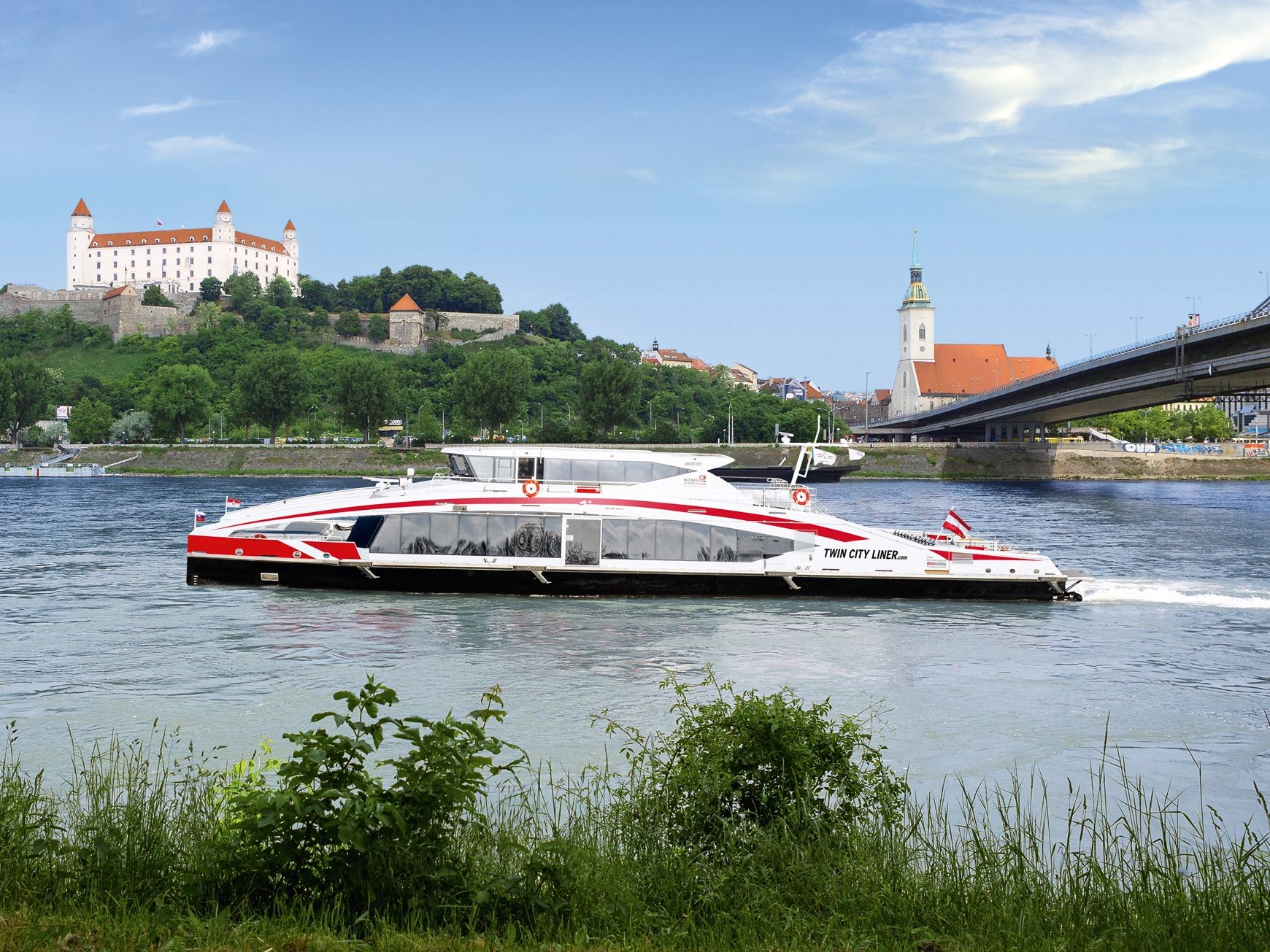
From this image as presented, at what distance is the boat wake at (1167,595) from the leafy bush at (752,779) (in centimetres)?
2251

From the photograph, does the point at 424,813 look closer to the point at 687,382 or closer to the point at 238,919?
the point at 238,919

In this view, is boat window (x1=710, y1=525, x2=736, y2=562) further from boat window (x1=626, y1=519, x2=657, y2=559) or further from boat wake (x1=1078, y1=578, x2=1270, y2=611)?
boat wake (x1=1078, y1=578, x2=1270, y2=611)

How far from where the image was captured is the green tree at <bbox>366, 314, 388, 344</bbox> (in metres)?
189

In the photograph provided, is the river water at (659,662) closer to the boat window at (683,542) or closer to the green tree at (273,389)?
the boat window at (683,542)

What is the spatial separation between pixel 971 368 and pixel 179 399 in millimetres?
130933

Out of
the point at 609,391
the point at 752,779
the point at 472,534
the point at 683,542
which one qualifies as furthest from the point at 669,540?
the point at 609,391

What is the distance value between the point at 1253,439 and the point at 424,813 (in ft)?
630

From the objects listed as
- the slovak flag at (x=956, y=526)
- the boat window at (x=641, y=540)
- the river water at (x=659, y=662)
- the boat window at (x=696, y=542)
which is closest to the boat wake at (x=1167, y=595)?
the river water at (x=659, y=662)

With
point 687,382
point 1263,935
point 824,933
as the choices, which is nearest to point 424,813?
point 824,933

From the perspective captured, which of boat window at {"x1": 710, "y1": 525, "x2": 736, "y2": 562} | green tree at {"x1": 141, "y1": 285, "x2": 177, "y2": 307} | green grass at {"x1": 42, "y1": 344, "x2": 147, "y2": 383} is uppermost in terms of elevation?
green tree at {"x1": 141, "y1": 285, "x2": 177, "y2": 307}

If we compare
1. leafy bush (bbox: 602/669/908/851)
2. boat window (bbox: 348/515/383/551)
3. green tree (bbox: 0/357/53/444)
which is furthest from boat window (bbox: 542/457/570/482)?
green tree (bbox: 0/357/53/444)

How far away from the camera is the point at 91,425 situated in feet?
419

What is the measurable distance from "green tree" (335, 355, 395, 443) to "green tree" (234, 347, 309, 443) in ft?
16.4

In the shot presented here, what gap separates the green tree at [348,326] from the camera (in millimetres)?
189500
